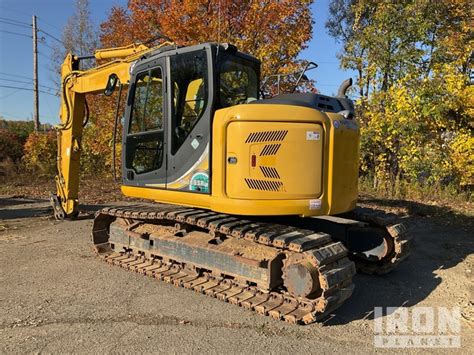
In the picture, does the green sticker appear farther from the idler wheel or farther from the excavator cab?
the idler wheel

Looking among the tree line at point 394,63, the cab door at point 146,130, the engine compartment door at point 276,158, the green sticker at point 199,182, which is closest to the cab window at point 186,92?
the cab door at point 146,130

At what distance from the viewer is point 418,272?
603 cm

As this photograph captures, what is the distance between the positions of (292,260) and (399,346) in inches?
49.9

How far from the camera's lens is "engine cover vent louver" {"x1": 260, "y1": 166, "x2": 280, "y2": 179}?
457 centimetres

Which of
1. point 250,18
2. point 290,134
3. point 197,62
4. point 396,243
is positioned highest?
point 250,18

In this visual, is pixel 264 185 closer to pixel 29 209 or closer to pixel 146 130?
pixel 146 130

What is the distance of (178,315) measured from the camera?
445cm

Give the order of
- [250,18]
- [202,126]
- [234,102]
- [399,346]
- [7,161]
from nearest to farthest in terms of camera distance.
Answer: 1. [399,346]
2. [202,126]
3. [234,102]
4. [250,18]
5. [7,161]

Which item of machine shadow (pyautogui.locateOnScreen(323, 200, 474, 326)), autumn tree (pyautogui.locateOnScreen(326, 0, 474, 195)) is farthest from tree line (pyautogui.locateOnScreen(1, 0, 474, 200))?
machine shadow (pyautogui.locateOnScreen(323, 200, 474, 326))

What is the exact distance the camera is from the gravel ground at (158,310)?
3.85 metres

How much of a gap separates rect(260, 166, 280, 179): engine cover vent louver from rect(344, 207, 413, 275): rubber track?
189cm

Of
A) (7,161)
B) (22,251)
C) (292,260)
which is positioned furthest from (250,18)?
(7,161)

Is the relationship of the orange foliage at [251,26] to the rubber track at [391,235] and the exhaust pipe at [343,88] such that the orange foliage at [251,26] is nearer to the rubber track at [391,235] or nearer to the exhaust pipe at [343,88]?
the exhaust pipe at [343,88]

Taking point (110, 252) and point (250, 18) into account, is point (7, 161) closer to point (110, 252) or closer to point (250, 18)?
point (250, 18)
